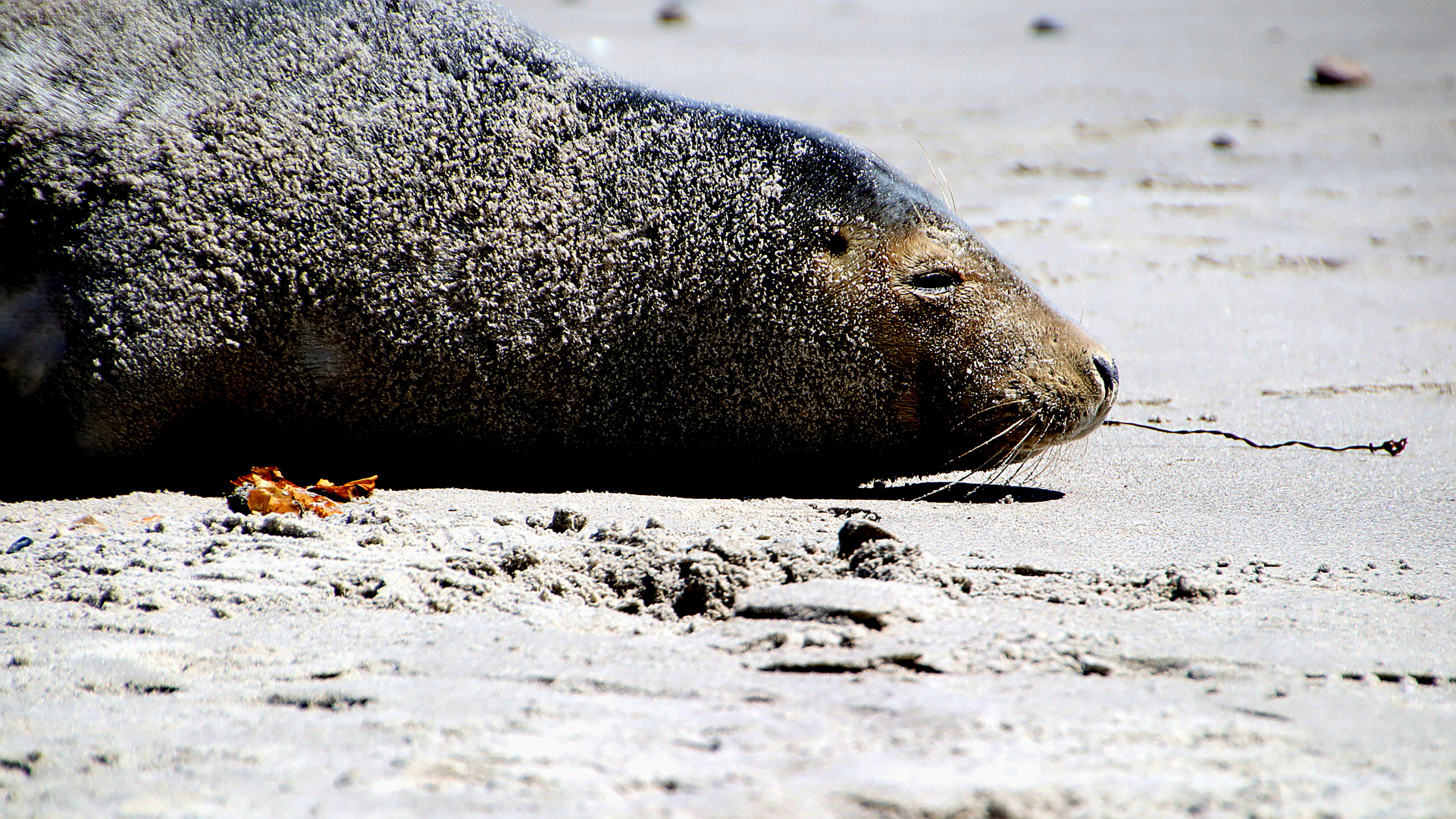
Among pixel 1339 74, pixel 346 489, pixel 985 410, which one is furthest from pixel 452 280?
pixel 1339 74

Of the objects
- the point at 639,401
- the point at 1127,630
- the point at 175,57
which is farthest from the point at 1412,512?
the point at 175,57

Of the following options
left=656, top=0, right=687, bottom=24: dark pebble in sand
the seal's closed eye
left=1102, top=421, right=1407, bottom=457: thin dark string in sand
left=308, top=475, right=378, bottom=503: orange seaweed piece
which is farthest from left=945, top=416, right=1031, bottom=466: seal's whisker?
left=656, top=0, right=687, bottom=24: dark pebble in sand

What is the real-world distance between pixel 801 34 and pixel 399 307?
9755 millimetres

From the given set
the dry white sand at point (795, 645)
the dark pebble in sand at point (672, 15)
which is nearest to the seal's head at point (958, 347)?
the dry white sand at point (795, 645)

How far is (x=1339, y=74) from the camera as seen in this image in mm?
10148

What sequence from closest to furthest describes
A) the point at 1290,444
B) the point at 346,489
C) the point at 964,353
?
1. the point at 346,489
2. the point at 964,353
3. the point at 1290,444

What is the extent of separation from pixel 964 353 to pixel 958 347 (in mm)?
20

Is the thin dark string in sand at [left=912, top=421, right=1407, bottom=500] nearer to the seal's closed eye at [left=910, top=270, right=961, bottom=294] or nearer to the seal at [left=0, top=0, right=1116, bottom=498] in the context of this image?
the seal at [left=0, top=0, right=1116, bottom=498]

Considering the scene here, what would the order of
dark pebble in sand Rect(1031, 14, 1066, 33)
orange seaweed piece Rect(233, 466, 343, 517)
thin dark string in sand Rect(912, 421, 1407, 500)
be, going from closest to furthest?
orange seaweed piece Rect(233, 466, 343, 517) < thin dark string in sand Rect(912, 421, 1407, 500) < dark pebble in sand Rect(1031, 14, 1066, 33)

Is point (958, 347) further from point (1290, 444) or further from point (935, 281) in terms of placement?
point (1290, 444)

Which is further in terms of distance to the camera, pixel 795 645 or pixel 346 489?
pixel 346 489

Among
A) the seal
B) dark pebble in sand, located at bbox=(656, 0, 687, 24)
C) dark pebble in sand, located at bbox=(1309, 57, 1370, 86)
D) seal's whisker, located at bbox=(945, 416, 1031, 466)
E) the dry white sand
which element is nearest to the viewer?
the dry white sand

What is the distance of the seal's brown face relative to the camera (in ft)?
9.61

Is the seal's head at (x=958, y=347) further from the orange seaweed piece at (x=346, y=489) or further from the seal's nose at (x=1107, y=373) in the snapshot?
the orange seaweed piece at (x=346, y=489)
